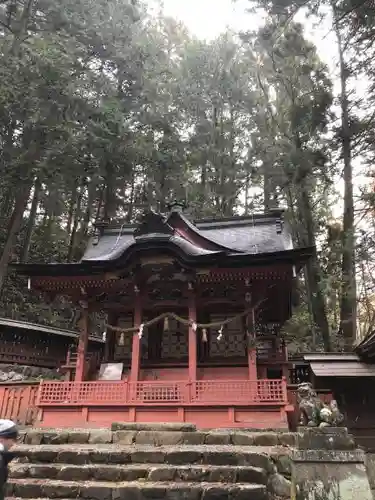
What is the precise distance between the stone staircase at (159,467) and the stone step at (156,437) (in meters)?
0.02

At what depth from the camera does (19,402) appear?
9.67 meters

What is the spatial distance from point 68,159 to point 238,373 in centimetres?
995

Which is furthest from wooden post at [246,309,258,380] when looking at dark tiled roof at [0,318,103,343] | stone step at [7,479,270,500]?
dark tiled roof at [0,318,103,343]

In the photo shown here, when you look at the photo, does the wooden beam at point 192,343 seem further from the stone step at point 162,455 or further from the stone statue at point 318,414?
the stone statue at point 318,414

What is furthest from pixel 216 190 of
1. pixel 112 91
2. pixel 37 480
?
pixel 37 480

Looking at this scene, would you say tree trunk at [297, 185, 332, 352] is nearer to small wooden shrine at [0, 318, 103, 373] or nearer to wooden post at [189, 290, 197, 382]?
wooden post at [189, 290, 197, 382]

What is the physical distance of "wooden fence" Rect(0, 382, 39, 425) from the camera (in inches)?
375

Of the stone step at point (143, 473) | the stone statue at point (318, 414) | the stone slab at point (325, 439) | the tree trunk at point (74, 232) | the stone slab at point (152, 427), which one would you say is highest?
the tree trunk at point (74, 232)

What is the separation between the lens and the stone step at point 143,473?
596 centimetres

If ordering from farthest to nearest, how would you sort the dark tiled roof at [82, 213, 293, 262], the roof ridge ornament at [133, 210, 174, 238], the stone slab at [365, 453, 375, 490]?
the dark tiled roof at [82, 213, 293, 262]
the roof ridge ornament at [133, 210, 174, 238]
the stone slab at [365, 453, 375, 490]

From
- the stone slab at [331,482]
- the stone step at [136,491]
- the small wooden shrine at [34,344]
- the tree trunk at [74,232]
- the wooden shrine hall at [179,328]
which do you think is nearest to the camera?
the stone slab at [331,482]

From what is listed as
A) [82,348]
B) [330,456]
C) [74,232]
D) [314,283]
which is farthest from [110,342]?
[74,232]

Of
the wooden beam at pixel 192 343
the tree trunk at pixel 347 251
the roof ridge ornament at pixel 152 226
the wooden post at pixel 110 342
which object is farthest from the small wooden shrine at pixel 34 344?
the tree trunk at pixel 347 251

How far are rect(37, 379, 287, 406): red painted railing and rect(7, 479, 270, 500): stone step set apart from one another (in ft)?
10.3
